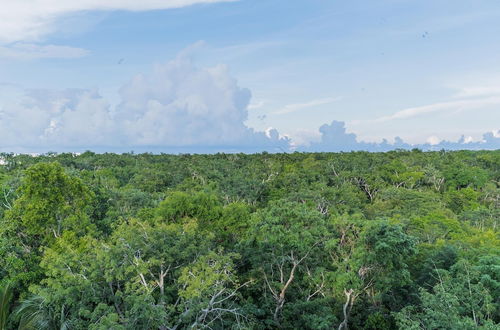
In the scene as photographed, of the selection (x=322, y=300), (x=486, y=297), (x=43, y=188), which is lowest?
(x=322, y=300)

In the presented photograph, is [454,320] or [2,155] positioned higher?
[2,155]

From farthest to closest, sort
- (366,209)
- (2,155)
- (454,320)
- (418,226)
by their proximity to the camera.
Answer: (2,155) < (366,209) < (418,226) < (454,320)

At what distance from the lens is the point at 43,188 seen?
2003 cm

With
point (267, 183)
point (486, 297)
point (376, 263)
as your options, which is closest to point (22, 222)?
point (376, 263)

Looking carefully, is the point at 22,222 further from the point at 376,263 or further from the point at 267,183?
the point at 267,183

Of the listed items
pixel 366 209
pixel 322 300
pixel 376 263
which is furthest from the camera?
pixel 366 209

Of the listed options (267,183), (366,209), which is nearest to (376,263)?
(366,209)

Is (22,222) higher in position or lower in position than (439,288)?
higher

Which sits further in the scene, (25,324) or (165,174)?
(165,174)

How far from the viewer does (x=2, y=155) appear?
6506 centimetres

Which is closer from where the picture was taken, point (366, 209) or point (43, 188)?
point (43, 188)

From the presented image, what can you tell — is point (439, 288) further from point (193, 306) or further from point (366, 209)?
point (366, 209)

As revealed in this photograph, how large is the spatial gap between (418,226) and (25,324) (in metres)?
29.5

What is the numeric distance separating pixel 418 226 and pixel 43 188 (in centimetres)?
2842
